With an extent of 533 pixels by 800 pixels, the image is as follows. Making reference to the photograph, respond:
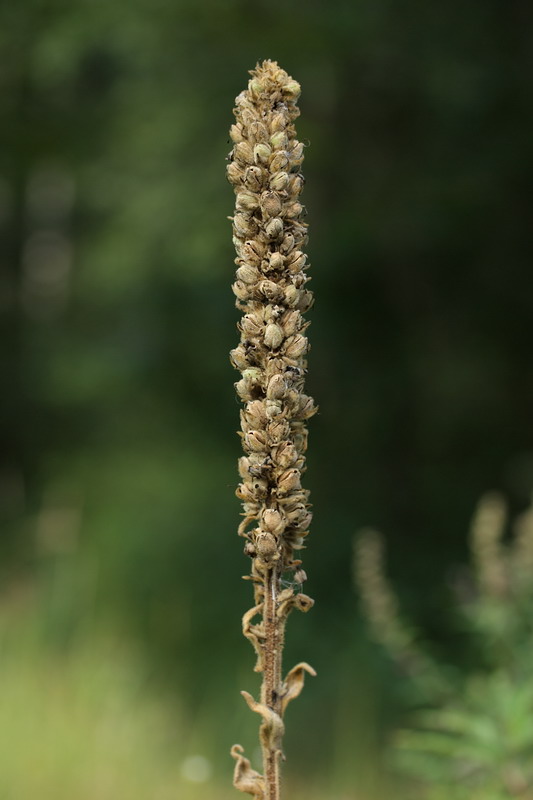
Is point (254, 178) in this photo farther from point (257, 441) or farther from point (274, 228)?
point (257, 441)

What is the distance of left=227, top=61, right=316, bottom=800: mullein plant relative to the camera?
4.06 ft

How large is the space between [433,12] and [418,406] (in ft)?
10.7

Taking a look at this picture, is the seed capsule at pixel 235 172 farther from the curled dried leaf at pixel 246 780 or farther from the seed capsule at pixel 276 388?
the curled dried leaf at pixel 246 780

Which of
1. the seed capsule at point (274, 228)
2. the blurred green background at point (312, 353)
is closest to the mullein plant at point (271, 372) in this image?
the seed capsule at point (274, 228)

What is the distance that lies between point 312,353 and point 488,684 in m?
4.20

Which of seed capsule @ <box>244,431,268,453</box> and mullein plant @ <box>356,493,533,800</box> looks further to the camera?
mullein plant @ <box>356,493,533,800</box>

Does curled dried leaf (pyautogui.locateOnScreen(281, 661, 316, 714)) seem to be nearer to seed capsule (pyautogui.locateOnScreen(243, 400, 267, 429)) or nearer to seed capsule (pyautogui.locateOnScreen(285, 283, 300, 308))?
seed capsule (pyautogui.locateOnScreen(243, 400, 267, 429))

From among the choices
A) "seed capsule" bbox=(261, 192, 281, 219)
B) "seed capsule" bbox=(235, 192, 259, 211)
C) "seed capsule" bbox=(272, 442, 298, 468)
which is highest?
"seed capsule" bbox=(235, 192, 259, 211)

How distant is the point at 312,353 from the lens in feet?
24.5

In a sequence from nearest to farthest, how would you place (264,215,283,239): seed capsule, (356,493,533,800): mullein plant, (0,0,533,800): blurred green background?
(264,215,283,239): seed capsule → (356,493,533,800): mullein plant → (0,0,533,800): blurred green background

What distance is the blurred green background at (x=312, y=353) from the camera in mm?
5453

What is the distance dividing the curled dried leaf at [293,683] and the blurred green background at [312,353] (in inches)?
134

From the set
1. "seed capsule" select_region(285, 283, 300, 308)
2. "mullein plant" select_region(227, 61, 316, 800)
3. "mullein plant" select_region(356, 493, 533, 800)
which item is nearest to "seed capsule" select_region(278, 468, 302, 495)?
"mullein plant" select_region(227, 61, 316, 800)

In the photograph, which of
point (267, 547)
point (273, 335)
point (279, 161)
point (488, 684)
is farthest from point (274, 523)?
point (488, 684)
